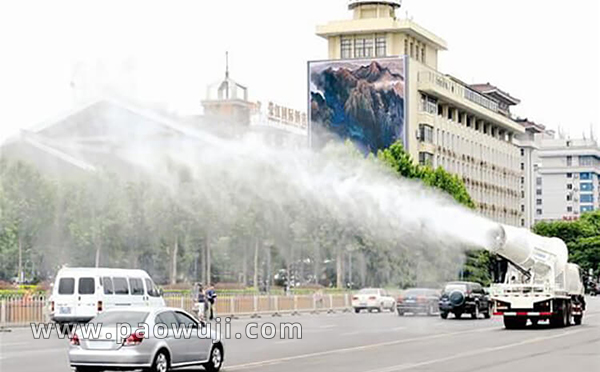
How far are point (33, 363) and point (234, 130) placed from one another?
1297 inches

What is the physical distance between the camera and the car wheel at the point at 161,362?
20.8m

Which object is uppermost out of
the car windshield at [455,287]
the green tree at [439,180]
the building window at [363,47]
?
the building window at [363,47]

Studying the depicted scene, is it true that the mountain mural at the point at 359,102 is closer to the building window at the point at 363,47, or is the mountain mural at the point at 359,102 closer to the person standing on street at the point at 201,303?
the building window at the point at 363,47

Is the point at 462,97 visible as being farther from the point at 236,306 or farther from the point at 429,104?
the point at 236,306

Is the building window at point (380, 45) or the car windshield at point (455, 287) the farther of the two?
the building window at point (380, 45)

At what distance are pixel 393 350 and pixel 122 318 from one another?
32.7 ft

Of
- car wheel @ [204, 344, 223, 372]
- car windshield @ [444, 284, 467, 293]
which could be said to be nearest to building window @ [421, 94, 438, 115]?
car windshield @ [444, 284, 467, 293]

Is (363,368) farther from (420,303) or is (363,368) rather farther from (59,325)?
(420,303)

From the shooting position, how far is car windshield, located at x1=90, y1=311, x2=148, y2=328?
69.1ft

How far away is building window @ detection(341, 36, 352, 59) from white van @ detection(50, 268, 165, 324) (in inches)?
3148

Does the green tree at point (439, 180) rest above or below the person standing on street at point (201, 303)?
above

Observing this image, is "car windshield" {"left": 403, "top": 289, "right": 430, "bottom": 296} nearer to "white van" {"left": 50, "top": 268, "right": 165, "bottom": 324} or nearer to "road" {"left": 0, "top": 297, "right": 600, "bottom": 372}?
"road" {"left": 0, "top": 297, "right": 600, "bottom": 372}

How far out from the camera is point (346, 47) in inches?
4574

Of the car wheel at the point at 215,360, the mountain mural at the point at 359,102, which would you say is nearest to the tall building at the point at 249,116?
the mountain mural at the point at 359,102
